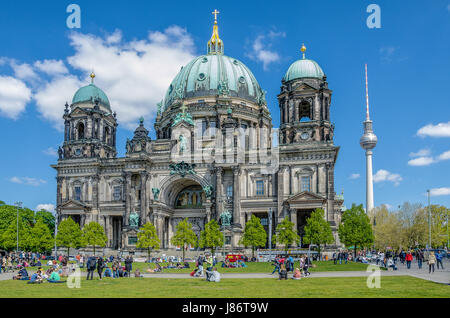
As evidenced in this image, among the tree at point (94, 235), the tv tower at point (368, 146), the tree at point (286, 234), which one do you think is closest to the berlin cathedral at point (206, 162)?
the tree at point (94, 235)

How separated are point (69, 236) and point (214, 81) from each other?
36543mm

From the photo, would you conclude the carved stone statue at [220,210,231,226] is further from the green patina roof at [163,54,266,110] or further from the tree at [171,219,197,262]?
the green patina roof at [163,54,266,110]

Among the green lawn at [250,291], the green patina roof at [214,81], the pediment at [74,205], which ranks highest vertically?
the green patina roof at [214,81]

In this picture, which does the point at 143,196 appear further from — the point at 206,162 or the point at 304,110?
the point at 304,110

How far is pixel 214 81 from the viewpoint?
83.2 meters

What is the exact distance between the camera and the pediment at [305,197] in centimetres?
6350

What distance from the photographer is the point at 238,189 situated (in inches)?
2662

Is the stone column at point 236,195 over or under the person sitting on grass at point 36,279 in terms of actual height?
over

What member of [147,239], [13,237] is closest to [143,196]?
[147,239]

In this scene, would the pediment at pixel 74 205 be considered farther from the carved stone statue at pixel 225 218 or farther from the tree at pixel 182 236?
the carved stone statue at pixel 225 218

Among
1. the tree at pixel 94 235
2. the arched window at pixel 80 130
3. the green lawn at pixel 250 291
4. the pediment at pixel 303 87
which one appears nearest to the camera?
the green lawn at pixel 250 291

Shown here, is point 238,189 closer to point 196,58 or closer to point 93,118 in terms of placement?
point 93,118

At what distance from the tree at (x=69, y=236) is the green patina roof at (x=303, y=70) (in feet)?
128
